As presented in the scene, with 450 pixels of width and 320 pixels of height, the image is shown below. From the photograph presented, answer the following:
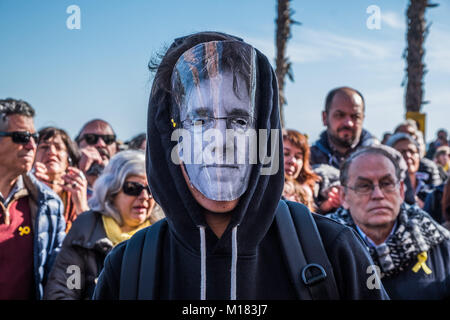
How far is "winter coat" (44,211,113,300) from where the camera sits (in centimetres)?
300

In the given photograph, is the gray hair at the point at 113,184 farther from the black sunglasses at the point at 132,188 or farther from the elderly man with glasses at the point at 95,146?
the elderly man with glasses at the point at 95,146

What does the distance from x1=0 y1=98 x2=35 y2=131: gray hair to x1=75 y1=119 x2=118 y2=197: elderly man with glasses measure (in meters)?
1.26

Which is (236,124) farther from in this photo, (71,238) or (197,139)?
(71,238)

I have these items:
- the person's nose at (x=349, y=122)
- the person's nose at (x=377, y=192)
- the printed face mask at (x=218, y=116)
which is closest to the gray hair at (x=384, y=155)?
the person's nose at (x=377, y=192)

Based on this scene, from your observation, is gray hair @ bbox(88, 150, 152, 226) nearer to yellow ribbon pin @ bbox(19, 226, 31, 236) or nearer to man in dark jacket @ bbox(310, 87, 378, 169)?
yellow ribbon pin @ bbox(19, 226, 31, 236)

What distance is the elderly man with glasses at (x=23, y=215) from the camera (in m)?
3.06

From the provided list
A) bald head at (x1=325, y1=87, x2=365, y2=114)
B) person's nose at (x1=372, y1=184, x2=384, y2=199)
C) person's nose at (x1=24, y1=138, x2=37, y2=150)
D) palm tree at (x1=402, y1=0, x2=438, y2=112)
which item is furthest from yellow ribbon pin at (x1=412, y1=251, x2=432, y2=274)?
palm tree at (x1=402, y1=0, x2=438, y2=112)

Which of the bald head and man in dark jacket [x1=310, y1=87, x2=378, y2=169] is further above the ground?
the bald head

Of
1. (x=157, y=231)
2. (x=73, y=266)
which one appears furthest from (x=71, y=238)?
(x=157, y=231)

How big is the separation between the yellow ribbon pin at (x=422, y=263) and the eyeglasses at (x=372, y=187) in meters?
0.43

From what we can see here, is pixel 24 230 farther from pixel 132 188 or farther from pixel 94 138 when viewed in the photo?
pixel 94 138

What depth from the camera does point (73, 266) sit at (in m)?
3.05

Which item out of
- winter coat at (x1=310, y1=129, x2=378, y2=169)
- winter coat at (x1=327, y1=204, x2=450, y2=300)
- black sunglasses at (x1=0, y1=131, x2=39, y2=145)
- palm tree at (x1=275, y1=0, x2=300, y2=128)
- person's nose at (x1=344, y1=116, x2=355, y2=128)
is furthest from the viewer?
palm tree at (x1=275, y1=0, x2=300, y2=128)
